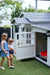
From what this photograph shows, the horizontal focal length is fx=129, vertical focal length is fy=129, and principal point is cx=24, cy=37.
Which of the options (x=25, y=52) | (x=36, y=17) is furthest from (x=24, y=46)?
(x=36, y=17)

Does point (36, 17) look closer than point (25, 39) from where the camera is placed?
No

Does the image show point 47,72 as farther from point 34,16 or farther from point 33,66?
point 34,16

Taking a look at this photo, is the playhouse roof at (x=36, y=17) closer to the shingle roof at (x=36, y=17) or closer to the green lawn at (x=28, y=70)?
the shingle roof at (x=36, y=17)

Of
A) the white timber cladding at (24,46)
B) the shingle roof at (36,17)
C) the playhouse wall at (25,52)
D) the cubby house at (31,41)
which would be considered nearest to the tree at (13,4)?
the shingle roof at (36,17)

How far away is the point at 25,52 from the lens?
7.01m

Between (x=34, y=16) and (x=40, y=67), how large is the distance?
11.3 feet

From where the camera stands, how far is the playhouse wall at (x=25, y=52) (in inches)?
268

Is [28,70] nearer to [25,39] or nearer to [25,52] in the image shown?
[25,52]

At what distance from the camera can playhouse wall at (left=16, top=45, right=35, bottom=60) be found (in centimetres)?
680

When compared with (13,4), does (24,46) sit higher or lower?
lower

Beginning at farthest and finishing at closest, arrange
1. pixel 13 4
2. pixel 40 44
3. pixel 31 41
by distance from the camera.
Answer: pixel 13 4 < pixel 40 44 < pixel 31 41

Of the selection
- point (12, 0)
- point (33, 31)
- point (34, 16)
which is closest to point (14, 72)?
point (33, 31)

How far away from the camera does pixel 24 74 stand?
5.13m

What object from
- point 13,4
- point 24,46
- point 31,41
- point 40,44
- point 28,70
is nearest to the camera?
point 28,70
